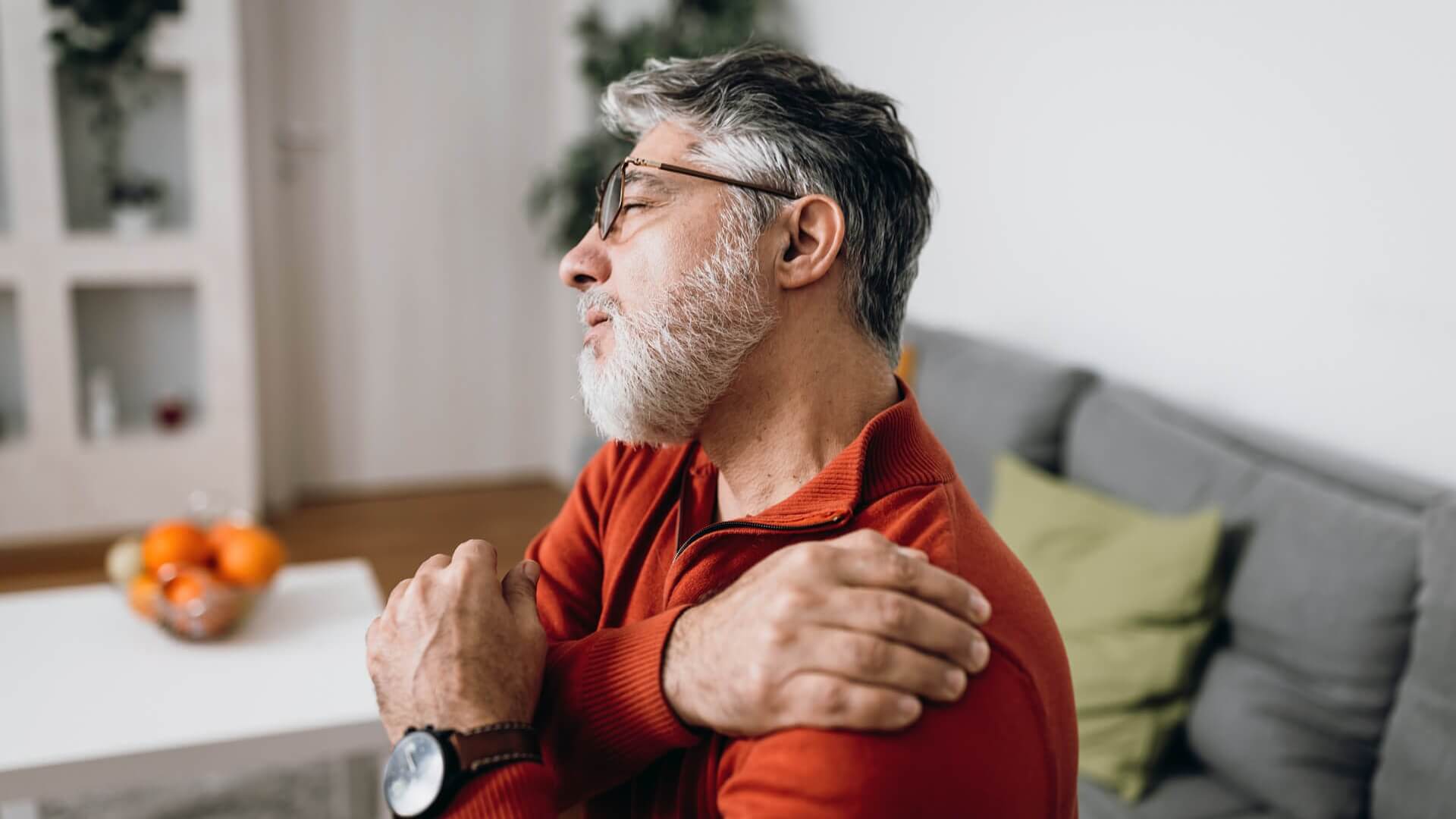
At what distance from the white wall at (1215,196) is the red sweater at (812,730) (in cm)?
106

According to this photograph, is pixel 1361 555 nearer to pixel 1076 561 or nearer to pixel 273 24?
pixel 1076 561

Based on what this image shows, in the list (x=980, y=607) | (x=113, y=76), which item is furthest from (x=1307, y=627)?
(x=113, y=76)

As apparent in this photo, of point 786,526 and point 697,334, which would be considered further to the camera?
point 697,334

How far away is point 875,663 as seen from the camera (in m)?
0.76

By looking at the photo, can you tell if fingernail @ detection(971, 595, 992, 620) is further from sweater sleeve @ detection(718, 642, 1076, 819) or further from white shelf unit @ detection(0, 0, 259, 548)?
white shelf unit @ detection(0, 0, 259, 548)

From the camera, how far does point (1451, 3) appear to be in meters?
1.56

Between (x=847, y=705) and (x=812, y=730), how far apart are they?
0.11 feet

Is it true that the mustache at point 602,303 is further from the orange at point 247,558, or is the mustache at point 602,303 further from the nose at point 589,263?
the orange at point 247,558

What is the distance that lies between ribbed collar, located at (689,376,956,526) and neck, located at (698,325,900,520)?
7 centimetres

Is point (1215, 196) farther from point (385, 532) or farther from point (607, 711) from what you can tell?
point (385, 532)

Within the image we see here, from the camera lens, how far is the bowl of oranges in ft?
5.94

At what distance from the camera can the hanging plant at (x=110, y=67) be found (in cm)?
336

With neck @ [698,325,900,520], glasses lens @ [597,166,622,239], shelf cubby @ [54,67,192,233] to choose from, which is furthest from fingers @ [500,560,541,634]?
shelf cubby @ [54,67,192,233]

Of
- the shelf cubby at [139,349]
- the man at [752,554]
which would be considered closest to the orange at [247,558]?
the man at [752,554]
